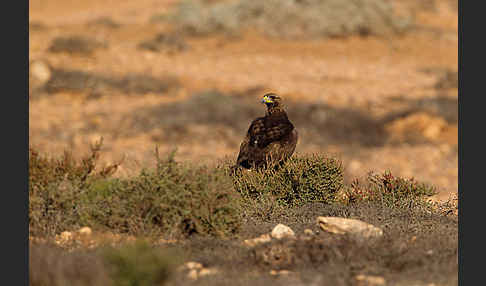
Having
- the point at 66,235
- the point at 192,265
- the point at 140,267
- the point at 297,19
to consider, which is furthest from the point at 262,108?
the point at 140,267

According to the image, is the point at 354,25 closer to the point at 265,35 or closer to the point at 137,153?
the point at 265,35

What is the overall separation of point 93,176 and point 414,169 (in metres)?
10.2

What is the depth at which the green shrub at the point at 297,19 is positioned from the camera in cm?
2731

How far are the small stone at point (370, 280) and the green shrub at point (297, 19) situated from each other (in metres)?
21.8

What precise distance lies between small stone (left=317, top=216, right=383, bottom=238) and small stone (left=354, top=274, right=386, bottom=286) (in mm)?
910

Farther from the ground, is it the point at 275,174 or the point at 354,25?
the point at 354,25

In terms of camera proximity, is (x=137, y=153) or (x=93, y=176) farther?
(x=137, y=153)

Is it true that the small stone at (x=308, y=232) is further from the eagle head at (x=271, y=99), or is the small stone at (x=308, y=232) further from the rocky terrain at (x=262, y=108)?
the eagle head at (x=271, y=99)

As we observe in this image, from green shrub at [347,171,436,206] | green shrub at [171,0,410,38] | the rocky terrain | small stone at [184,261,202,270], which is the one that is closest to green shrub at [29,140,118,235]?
the rocky terrain

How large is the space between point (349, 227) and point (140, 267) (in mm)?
2638

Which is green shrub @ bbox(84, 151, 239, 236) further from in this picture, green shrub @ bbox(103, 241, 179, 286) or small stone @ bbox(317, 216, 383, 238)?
green shrub @ bbox(103, 241, 179, 286)

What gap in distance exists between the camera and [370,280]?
5.54 metres

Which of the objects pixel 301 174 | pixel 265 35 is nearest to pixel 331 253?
pixel 301 174

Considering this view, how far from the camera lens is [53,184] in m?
7.21
